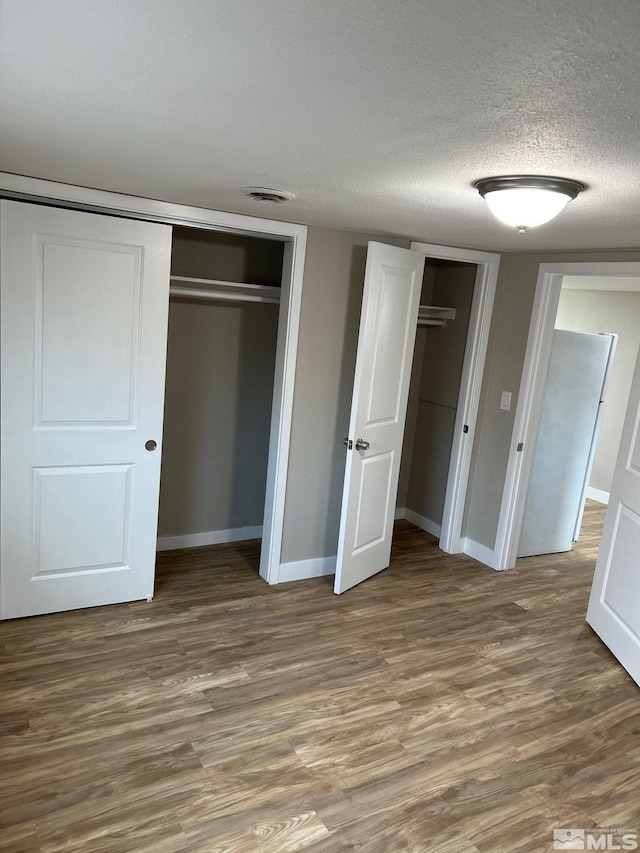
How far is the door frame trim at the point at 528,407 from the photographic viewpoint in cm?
411

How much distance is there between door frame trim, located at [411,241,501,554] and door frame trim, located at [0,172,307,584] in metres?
0.99

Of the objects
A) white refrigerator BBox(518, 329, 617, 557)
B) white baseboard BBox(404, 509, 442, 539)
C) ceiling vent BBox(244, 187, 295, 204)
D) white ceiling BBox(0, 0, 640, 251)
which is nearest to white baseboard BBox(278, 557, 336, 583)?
white baseboard BBox(404, 509, 442, 539)

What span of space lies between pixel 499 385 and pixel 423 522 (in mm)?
1363

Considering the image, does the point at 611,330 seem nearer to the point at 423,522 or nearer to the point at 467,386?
the point at 467,386

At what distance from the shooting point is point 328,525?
4.08m

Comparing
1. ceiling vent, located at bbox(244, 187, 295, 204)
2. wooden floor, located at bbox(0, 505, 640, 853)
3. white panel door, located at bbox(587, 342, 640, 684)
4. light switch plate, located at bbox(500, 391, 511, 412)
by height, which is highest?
ceiling vent, located at bbox(244, 187, 295, 204)

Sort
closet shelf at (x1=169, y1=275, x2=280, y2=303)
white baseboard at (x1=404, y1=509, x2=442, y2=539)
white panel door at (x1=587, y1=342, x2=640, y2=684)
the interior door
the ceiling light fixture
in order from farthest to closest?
white baseboard at (x1=404, y1=509, x2=442, y2=539) < closet shelf at (x1=169, y1=275, x2=280, y2=303) < the interior door < white panel door at (x1=587, y1=342, x2=640, y2=684) < the ceiling light fixture

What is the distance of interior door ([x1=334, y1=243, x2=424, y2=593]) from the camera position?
3.57m

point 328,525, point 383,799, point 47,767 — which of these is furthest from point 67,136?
point 328,525

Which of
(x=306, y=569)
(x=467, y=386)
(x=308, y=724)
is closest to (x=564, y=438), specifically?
(x=467, y=386)

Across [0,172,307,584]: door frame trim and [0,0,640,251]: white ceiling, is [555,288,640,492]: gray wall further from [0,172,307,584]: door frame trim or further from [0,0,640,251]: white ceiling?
[0,0,640,251]: white ceiling

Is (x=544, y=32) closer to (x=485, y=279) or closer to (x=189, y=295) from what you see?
(x=189, y=295)

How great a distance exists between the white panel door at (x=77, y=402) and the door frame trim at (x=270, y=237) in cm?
9

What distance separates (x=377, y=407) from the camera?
3.82 m
